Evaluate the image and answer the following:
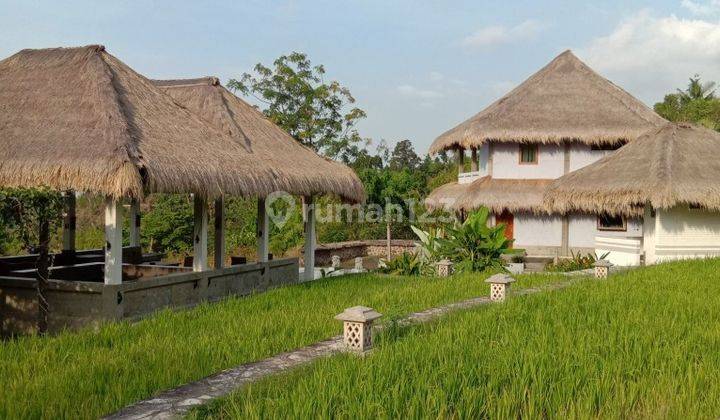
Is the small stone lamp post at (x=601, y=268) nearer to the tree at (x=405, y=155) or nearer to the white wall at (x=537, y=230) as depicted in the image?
the white wall at (x=537, y=230)

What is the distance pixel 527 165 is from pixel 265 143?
32.0 ft

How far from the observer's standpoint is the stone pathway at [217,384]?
3.92 metres

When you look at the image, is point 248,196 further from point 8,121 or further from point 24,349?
point 24,349

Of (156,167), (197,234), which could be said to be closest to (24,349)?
(156,167)

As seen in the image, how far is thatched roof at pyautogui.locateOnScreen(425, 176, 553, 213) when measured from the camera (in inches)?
719

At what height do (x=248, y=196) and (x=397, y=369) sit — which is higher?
(x=248, y=196)

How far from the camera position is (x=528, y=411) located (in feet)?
12.1

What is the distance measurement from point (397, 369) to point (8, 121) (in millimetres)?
6900

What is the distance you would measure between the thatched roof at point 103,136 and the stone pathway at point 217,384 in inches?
123

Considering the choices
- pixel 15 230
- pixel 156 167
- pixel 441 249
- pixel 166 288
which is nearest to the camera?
pixel 15 230

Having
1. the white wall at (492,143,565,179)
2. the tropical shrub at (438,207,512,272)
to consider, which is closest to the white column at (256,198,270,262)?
the tropical shrub at (438,207,512,272)

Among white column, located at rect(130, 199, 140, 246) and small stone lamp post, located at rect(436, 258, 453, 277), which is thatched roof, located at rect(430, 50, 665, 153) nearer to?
small stone lamp post, located at rect(436, 258, 453, 277)

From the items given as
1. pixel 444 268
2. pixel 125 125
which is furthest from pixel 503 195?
pixel 125 125

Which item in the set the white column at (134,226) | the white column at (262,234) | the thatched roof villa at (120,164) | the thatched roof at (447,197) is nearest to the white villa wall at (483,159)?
the thatched roof at (447,197)
